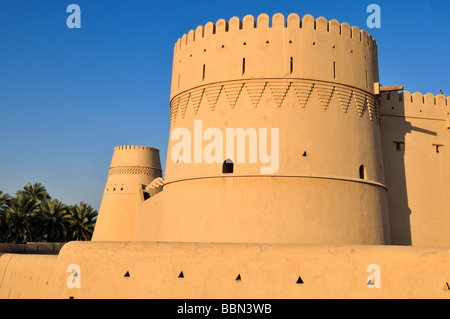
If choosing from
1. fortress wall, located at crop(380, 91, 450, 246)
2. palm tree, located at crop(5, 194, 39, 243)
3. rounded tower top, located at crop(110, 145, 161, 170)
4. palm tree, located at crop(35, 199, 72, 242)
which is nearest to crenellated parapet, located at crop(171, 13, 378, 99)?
fortress wall, located at crop(380, 91, 450, 246)

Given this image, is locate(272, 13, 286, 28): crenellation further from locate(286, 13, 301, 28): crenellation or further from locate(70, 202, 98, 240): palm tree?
locate(70, 202, 98, 240): palm tree

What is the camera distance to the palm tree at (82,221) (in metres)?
26.5

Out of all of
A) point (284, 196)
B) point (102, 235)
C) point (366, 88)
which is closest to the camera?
point (284, 196)

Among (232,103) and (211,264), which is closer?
(211,264)

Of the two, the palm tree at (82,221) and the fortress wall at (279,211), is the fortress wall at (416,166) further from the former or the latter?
the palm tree at (82,221)

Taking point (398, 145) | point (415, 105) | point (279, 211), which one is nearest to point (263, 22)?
point (279, 211)

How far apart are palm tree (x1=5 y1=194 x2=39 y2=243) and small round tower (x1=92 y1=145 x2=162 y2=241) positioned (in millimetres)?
3758

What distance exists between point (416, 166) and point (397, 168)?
2.26 ft

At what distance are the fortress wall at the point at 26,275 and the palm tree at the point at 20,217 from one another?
1506cm

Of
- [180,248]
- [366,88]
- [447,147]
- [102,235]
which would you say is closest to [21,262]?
[180,248]

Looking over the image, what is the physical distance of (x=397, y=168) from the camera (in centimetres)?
1239
